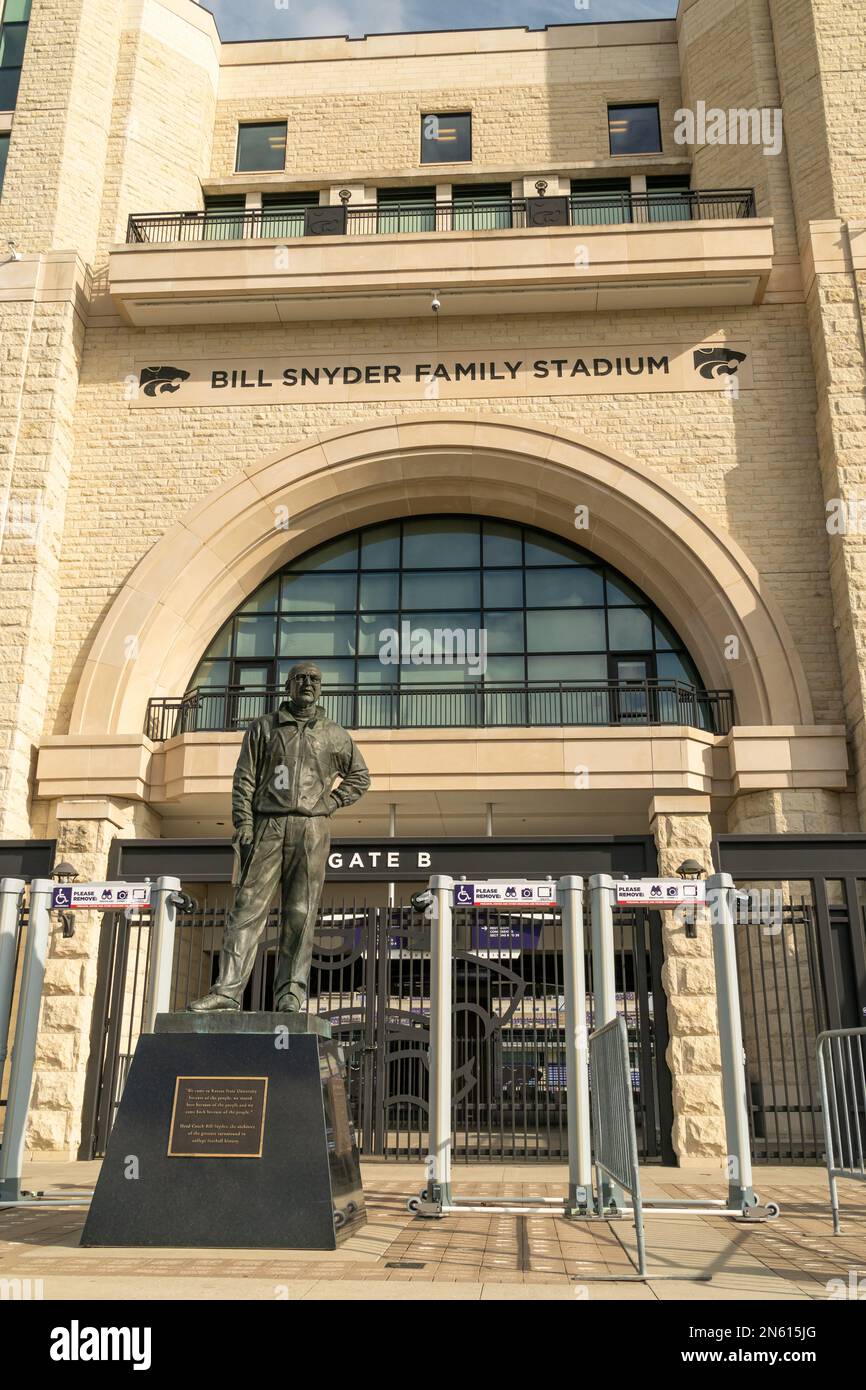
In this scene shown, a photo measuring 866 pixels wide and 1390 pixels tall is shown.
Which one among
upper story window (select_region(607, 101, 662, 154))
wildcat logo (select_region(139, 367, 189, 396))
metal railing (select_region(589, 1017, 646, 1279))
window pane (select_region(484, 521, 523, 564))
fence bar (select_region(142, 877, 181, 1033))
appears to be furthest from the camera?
upper story window (select_region(607, 101, 662, 154))

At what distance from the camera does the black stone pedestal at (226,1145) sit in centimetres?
679

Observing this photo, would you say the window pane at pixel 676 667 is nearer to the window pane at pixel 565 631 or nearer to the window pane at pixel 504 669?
the window pane at pixel 565 631

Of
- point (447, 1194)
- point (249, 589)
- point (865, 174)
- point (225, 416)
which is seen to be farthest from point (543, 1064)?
point (865, 174)

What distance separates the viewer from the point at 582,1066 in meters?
8.62

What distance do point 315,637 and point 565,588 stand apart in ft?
14.4

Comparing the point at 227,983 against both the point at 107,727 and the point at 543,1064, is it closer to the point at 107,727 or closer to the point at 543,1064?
the point at 543,1064

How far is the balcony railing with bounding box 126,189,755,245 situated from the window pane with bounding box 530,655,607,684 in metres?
7.33

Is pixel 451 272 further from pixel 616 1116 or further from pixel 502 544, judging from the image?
pixel 616 1116

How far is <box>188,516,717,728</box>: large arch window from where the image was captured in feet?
58.3

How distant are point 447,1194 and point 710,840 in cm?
785

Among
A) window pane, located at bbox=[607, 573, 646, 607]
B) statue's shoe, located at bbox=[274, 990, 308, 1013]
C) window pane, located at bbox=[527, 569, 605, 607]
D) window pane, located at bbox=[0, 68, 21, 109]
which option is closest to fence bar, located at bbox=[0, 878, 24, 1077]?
statue's shoe, located at bbox=[274, 990, 308, 1013]

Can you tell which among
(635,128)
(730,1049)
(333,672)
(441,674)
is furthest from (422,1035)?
(635,128)

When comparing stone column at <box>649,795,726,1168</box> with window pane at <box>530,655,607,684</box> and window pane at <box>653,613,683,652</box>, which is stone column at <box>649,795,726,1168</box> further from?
window pane at <box>653,613,683,652</box>

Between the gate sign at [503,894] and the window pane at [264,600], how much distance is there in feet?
33.1
